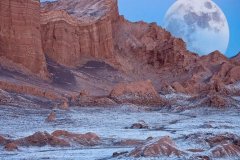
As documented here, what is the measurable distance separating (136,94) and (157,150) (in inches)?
1893

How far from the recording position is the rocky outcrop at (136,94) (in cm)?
7088

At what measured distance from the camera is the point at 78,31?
101 metres

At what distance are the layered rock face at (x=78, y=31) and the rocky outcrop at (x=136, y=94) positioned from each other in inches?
885

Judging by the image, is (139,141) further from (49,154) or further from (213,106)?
(213,106)

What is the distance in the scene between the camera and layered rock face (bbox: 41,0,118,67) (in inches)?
3723

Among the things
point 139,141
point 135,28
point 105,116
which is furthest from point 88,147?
point 135,28

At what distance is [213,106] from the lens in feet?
217

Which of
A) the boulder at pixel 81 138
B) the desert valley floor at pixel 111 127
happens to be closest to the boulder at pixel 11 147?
the desert valley floor at pixel 111 127

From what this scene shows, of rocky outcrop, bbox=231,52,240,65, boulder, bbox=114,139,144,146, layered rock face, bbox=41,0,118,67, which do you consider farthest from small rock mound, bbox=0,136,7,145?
rocky outcrop, bbox=231,52,240,65

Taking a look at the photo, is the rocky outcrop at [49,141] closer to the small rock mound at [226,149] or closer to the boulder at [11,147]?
the boulder at [11,147]

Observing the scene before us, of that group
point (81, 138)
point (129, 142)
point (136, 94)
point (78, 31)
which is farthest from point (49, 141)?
point (78, 31)

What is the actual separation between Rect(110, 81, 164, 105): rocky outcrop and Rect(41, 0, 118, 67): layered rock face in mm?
22487

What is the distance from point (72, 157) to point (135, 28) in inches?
3728

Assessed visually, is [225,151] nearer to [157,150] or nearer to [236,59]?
[157,150]
